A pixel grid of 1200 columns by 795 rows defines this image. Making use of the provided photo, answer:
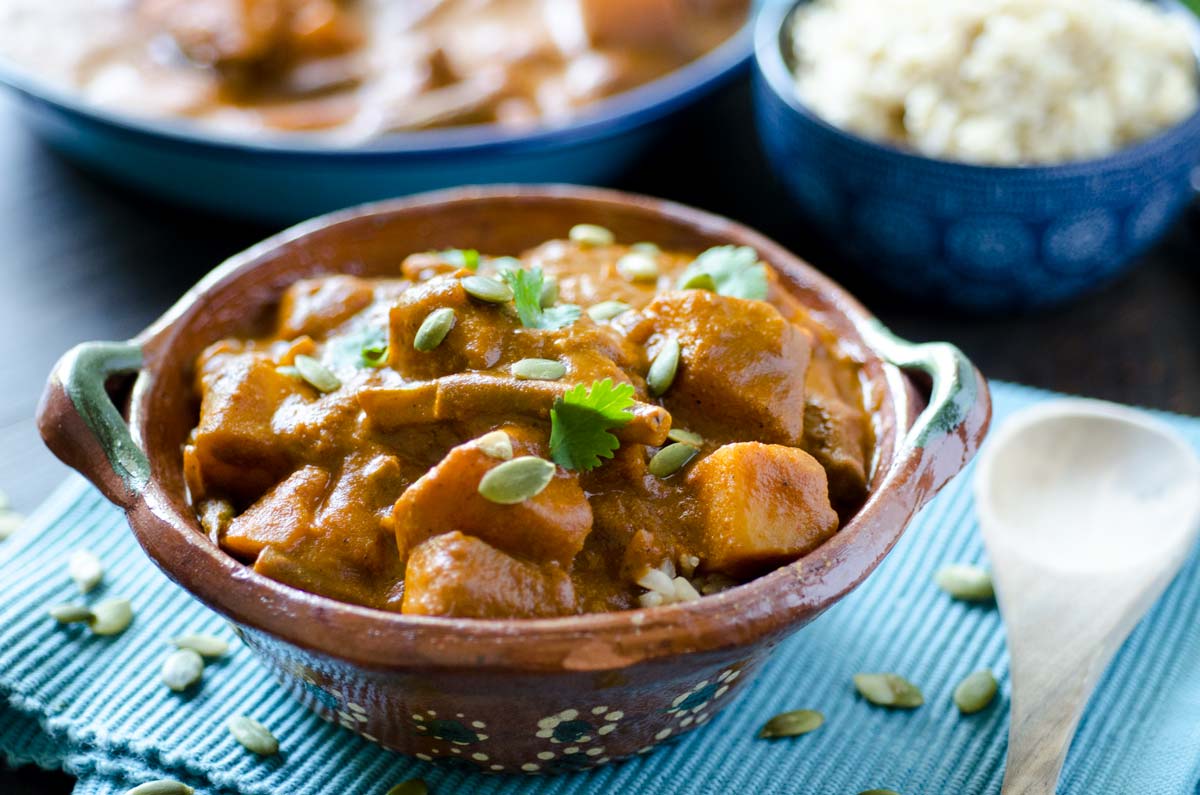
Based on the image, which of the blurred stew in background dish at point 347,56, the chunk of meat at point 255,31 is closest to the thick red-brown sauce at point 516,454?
the blurred stew in background dish at point 347,56

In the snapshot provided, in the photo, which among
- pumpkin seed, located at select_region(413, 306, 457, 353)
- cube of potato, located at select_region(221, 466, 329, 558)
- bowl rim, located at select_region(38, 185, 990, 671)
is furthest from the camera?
pumpkin seed, located at select_region(413, 306, 457, 353)

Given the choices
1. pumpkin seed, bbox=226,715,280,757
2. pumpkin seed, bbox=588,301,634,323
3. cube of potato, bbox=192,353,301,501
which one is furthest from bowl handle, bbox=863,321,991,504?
pumpkin seed, bbox=226,715,280,757

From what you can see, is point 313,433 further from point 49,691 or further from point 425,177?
point 425,177

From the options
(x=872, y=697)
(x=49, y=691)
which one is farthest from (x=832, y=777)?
(x=49, y=691)

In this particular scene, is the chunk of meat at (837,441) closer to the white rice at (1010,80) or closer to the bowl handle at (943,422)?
the bowl handle at (943,422)

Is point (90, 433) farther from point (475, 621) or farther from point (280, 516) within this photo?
point (475, 621)

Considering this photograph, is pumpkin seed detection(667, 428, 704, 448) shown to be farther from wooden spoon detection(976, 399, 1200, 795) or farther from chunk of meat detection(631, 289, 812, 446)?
wooden spoon detection(976, 399, 1200, 795)

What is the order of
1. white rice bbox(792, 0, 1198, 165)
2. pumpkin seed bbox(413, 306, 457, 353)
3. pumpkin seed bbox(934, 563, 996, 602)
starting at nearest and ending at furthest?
pumpkin seed bbox(413, 306, 457, 353)
pumpkin seed bbox(934, 563, 996, 602)
white rice bbox(792, 0, 1198, 165)
